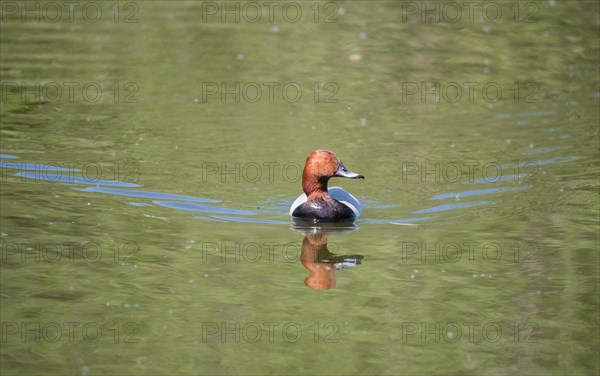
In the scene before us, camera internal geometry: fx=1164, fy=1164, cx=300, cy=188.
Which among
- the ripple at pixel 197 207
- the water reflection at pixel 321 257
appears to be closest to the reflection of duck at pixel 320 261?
the water reflection at pixel 321 257

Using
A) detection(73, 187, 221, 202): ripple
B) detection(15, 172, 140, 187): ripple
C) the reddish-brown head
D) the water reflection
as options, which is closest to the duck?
the reddish-brown head

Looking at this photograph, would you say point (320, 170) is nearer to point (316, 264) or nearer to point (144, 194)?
point (316, 264)

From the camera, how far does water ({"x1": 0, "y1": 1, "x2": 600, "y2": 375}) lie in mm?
9711

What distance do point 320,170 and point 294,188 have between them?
165 cm

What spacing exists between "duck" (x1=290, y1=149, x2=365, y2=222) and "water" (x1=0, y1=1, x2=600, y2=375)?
26 centimetres

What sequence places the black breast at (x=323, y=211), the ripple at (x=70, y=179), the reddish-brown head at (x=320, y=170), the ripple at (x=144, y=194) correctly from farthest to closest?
the ripple at (x=70, y=179) → the ripple at (x=144, y=194) → the reddish-brown head at (x=320, y=170) → the black breast at (x=323, y=211)

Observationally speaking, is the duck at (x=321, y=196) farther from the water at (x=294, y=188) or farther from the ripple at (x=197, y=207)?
the ripple at (x=197, y=207)

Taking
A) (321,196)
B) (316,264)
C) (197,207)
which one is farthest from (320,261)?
(197,207)

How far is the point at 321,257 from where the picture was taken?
12195mm

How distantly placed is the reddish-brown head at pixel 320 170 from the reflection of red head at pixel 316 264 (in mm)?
818

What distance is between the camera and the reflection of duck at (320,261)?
11.2 meters

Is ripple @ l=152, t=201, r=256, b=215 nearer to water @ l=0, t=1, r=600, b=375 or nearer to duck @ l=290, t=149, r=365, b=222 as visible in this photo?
water @ l=0, t=1, r=600, b=375

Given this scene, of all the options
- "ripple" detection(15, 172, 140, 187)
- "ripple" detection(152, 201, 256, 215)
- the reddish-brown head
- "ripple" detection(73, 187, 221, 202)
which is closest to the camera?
the reddish-brown head

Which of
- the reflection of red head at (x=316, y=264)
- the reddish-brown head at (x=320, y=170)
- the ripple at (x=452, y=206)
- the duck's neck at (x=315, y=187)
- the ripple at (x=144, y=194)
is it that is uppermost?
the reddish-brown head at (x=320, y=170)
